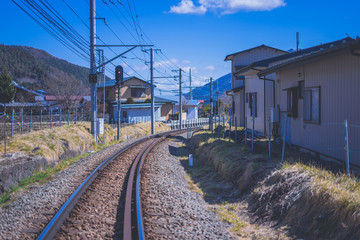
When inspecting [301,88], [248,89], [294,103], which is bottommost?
[294,103]

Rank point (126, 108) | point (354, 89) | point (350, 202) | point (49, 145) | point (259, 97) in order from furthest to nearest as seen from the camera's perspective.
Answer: point (126, 108)
point (259, 97)
point (49, 145)
point (354, 89)
point (350, 202)

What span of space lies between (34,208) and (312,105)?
816cm

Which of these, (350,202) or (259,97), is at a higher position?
(259,97)

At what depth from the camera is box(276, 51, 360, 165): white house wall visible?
23.6ft

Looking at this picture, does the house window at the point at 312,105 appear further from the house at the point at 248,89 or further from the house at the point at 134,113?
the house at the point at 134,113

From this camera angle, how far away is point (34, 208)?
240 inches

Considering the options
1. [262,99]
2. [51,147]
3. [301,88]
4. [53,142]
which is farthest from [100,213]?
[262,99]

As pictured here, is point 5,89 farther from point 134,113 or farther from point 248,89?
point 248,89

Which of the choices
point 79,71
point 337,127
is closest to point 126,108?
point 337,127

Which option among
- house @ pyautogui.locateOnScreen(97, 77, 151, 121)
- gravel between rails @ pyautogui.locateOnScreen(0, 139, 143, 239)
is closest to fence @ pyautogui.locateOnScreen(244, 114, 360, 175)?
gravel between rails @ pyautogui.locateOnScreen(0, 139, 143, 239)

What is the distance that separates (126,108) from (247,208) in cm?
3650

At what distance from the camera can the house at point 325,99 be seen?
7180mm

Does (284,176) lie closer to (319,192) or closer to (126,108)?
(319,192)

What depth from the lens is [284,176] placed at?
253 inches
